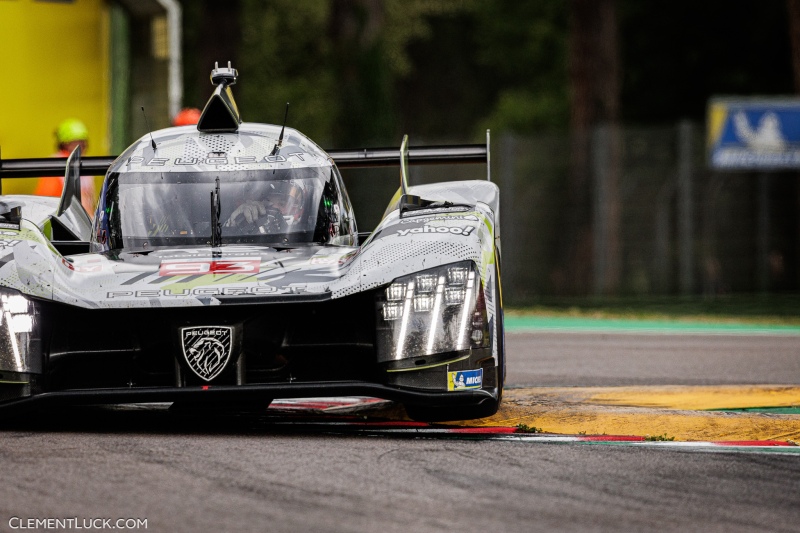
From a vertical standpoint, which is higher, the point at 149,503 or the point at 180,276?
the point at 180,276

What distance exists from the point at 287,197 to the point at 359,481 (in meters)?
3.04

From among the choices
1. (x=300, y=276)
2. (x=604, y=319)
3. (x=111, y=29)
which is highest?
(x=111, y=29)

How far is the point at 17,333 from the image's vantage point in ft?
22.8

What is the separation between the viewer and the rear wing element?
9625 millimetres

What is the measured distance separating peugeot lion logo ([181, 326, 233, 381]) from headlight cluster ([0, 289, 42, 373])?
67 cm

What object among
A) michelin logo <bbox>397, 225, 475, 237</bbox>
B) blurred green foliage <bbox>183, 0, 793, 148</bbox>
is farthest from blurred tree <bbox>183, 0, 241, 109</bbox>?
michelin logo <bbox>397, 225, 475, 237</bbox>

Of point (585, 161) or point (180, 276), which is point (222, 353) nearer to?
point (180, 276)

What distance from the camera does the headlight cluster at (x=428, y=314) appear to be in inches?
275

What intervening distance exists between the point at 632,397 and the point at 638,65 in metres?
28.3

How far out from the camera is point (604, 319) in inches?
750

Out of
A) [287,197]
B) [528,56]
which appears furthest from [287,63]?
[287,197]

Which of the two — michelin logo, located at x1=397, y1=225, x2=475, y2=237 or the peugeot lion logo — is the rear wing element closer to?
michelin logo, located at x1=397, y1=225, x2=475, y2=237

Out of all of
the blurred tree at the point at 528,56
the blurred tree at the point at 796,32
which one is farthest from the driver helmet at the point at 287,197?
the blurred tree at the point at 528,56

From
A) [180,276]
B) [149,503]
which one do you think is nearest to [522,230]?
[180,276]
